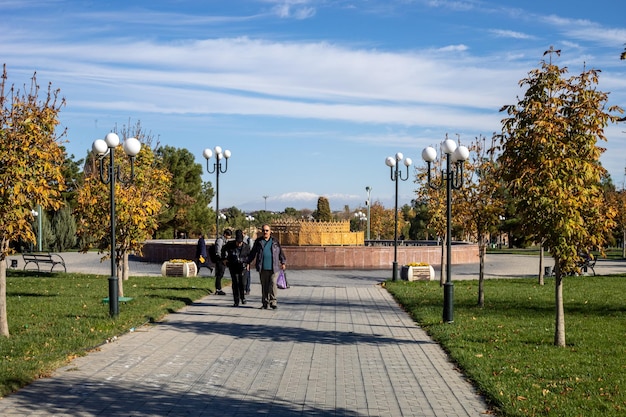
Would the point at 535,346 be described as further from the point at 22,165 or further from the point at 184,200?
the point at 184,200

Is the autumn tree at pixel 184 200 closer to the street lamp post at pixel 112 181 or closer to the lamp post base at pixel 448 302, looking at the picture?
the street lamp post at pixel 112 181

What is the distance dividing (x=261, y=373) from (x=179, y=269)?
17.0 metres

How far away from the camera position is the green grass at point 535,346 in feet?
24.4

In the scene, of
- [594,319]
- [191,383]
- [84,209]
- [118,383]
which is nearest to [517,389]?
[191,383]

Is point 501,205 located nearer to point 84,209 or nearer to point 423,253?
point 84,209

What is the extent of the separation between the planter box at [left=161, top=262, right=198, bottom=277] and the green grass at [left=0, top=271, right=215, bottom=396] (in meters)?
1.21

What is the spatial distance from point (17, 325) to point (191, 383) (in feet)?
18.3

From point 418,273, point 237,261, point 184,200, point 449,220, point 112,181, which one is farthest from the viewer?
point 184,200

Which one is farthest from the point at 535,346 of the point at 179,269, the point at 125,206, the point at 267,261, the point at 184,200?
the point at 184,200

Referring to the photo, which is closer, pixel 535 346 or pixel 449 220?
pixel 535 346

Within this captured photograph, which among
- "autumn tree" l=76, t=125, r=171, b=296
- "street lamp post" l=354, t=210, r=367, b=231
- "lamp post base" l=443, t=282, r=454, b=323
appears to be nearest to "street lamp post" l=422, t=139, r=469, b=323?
"lamp post base" l=443, t=282, r=454, b=323

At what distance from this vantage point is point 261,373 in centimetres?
→ 905

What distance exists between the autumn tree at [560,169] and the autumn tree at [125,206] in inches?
383

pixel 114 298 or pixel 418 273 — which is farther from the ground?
pixel 114 298
